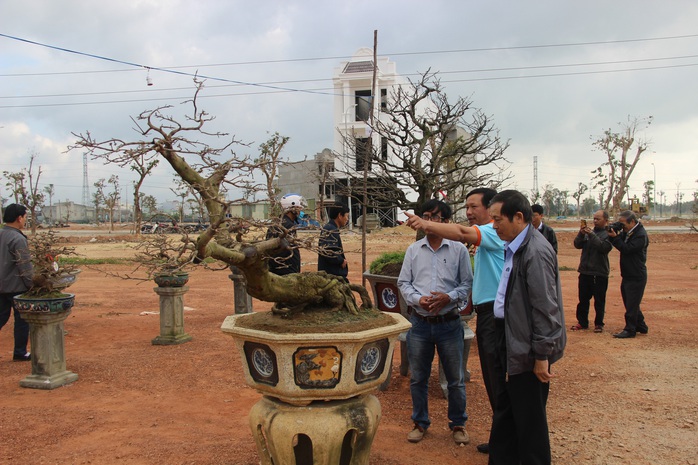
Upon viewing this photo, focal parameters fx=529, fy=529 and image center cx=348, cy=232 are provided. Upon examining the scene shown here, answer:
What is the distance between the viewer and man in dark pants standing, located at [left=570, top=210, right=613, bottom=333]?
7.13 m

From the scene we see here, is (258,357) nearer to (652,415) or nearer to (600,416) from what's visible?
(600,416)

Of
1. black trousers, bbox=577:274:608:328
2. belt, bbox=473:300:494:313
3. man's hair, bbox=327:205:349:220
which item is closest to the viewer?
belt, bbox=473:300:494:313

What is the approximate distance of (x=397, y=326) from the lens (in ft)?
10.2

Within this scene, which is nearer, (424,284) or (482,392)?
(424,284)

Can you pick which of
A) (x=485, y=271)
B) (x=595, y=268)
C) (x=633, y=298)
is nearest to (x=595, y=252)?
(x=595, y=268)

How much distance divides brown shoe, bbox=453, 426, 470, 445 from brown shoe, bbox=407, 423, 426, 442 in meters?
0.23

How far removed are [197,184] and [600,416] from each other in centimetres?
364

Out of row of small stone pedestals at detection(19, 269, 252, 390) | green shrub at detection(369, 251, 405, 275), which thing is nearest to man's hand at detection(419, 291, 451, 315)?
green shrub at detection(369, 251, 405, 275)

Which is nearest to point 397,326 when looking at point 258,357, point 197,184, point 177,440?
point 258,357

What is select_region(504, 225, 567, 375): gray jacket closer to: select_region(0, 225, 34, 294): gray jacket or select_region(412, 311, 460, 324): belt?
select_region(412, 311, 460, 324): belt

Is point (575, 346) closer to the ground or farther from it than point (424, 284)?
closer to the ground

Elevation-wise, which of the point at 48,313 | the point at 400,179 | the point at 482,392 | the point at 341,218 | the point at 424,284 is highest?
the point at 400,179

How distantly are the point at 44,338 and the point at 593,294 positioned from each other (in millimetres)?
6688

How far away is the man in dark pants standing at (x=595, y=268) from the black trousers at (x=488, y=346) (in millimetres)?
4085
